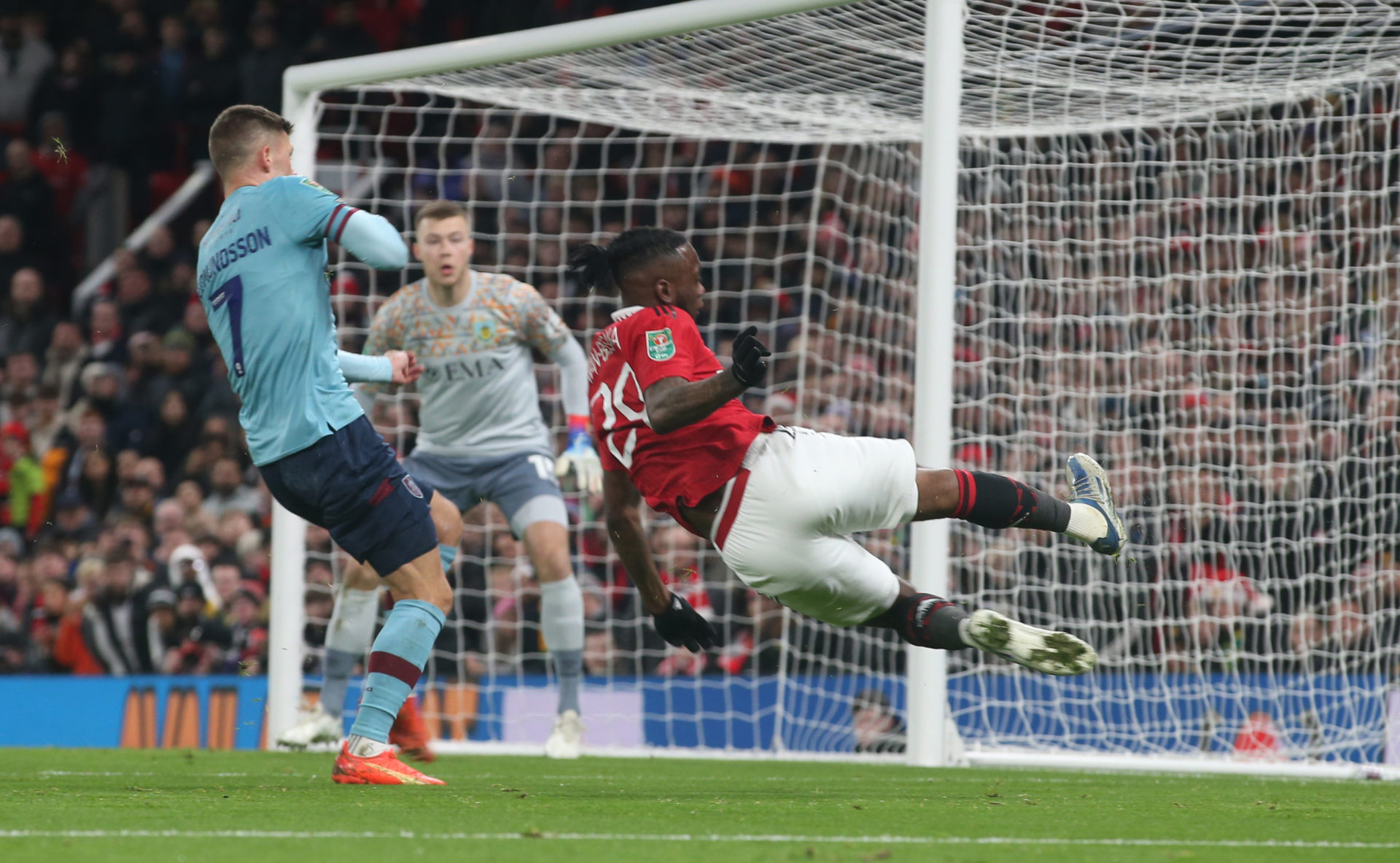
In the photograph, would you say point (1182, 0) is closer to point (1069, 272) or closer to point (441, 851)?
point (1069, 272)

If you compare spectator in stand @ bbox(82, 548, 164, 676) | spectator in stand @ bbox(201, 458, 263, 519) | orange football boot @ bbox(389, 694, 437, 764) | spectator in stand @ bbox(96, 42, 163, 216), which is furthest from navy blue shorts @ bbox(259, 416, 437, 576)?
spectator in stand @ bbox(96, 42, 163, 216)

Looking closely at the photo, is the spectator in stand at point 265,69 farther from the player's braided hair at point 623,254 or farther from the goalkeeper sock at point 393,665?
the goalkeeper sock at point 393,665

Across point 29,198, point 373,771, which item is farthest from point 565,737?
point 29,198

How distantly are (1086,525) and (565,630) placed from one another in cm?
286

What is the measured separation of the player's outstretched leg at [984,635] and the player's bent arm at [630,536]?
760 mm

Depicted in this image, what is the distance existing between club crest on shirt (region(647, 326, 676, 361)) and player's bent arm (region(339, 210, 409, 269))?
0.75 meters

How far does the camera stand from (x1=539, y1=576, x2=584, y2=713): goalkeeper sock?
279 inches

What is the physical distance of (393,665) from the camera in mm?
4941

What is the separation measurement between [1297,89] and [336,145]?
25.3 feet

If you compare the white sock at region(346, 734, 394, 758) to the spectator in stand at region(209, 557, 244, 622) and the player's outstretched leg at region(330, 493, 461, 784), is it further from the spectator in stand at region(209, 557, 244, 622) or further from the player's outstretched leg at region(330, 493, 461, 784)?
the spectator in stand at region(209, 557, 244, 622)

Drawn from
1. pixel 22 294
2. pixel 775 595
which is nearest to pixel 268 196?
pixel 775 595

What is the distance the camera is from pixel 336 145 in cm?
1289

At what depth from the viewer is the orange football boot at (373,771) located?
492 cm

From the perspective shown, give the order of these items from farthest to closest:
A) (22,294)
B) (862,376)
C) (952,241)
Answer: (22,294) < (862,376) < (952,241)
